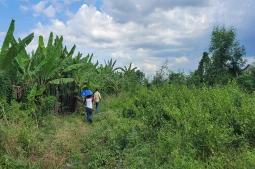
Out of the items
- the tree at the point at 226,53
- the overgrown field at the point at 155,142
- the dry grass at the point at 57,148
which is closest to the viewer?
the overgrown field at the point at 155,142

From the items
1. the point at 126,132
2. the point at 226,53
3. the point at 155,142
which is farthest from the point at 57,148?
the point at 226,53

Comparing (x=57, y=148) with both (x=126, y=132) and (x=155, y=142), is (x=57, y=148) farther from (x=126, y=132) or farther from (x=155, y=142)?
(x=155, y=142)

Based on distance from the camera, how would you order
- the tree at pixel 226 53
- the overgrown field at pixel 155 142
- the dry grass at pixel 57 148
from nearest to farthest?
the overgrown field at pixel 155 142, the dry grass at pixel 57 148, the tree at pixel 226 53

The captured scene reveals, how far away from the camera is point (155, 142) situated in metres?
6.65

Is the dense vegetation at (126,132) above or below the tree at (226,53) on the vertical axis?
below

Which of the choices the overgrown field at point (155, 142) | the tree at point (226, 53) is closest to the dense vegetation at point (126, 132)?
the overgrown field at point (155, 142)

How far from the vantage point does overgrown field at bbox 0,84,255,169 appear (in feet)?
17.2

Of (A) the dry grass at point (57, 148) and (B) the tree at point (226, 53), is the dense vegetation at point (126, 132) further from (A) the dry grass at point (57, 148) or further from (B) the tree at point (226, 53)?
(B) the tree at point (226, 53)

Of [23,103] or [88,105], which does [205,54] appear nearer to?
[88,105]

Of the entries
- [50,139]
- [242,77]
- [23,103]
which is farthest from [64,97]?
[242,77]

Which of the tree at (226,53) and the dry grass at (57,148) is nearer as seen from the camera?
the dry grass at (57,148)

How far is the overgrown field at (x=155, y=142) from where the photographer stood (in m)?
5.23

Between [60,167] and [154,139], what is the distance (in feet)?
7.86

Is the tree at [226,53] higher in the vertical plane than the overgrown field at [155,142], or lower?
higher
